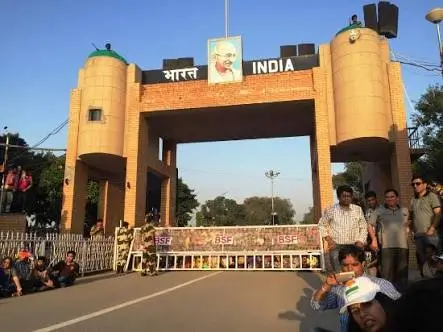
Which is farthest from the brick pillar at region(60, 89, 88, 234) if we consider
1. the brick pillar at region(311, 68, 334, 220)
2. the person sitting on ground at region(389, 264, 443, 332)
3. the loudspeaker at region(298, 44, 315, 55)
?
the person sitting on ground at region(389, 264, 443, 332)

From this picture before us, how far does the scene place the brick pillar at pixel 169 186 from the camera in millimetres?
21656

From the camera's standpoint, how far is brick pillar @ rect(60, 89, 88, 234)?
56.6ft

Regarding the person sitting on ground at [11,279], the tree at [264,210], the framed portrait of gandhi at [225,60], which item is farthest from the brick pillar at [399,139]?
the tree at [264,210]

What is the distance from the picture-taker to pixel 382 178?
64.3 ft

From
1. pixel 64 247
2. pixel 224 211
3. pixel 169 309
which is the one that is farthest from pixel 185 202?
pixel 169 309

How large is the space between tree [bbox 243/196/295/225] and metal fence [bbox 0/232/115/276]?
218 ft

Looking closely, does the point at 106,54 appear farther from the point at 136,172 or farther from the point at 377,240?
the point at 377,240

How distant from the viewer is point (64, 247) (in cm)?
1230

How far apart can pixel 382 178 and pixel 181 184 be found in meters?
35.1

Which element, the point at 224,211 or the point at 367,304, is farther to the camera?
the point at 224,211

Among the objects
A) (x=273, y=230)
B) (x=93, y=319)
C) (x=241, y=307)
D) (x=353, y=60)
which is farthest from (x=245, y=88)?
(x=93, y=319)

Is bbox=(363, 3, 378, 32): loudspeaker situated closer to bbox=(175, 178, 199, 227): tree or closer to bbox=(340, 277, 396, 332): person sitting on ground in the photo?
bbox=(340, 277, 396, 332): person sitting on ground

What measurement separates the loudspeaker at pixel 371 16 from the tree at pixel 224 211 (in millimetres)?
59322

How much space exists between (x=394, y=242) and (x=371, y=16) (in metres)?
14.6
